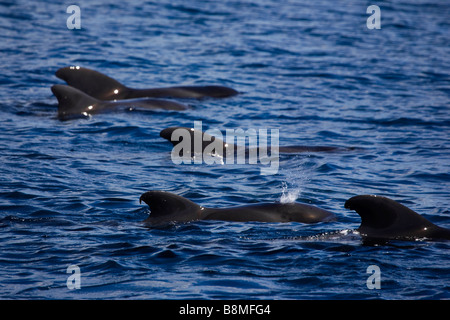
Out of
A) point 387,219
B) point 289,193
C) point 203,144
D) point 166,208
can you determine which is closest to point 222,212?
point 166,208

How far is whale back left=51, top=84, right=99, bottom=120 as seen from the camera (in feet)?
55.1

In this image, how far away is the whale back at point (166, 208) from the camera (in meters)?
10.2

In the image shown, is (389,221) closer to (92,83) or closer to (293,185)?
(293,185)

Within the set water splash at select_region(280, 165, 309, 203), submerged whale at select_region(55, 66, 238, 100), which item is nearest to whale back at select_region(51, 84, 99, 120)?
submerged whale at select_region(55, 66, 238, 100)

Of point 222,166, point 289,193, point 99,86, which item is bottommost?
point 289,193

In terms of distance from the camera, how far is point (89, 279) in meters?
8.53

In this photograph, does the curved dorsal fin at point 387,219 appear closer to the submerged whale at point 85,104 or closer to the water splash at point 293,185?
the water splash at point 293,185

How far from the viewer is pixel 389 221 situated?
972 centimetres

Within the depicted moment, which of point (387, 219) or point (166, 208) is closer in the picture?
point (387, 219)

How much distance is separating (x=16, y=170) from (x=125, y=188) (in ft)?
6.38

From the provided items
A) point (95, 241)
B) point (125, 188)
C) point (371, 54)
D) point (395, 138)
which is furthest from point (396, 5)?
point (95, 241)

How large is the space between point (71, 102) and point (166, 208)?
290 inches

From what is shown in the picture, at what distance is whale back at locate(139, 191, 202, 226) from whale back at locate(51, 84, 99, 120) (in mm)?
6876

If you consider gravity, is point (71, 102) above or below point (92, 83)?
below
